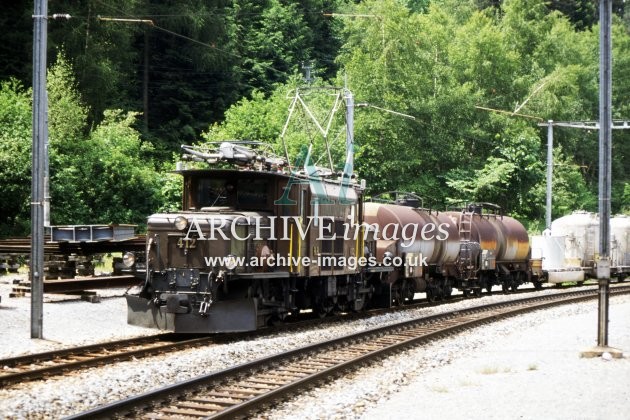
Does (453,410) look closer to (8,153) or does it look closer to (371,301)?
(371,301)

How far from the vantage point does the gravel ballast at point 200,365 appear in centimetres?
1043

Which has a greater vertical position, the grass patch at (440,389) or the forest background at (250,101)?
the forest background at (250,101)

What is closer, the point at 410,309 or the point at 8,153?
the point at 410,309

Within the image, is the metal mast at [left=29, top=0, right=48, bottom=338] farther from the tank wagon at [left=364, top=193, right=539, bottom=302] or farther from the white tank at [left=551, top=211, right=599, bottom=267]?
the white tank at [left=551, top=211, right=599, bottom=267]

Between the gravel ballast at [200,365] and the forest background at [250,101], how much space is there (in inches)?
721

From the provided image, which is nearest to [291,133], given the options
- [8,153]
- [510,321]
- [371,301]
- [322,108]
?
[322,108]

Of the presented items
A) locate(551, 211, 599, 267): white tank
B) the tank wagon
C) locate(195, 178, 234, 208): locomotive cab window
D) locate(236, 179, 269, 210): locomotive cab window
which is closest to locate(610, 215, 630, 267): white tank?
locate(551, 211, 599, 267): white tank

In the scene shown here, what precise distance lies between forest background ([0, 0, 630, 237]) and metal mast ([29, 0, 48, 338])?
1996cm

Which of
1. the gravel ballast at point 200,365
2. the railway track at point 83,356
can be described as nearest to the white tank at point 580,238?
the gravel ballast at point 200,365

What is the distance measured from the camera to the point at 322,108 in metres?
49.1

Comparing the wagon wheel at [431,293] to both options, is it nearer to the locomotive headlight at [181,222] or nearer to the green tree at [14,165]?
the locomotive headlight at [181,222]

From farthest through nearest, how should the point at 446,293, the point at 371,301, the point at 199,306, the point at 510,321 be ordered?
the point at 446,293
the point at 371,301
the point at 510,321
the point at 199,306

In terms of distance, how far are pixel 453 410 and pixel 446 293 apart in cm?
1897

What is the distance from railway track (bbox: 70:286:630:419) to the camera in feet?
32.2
